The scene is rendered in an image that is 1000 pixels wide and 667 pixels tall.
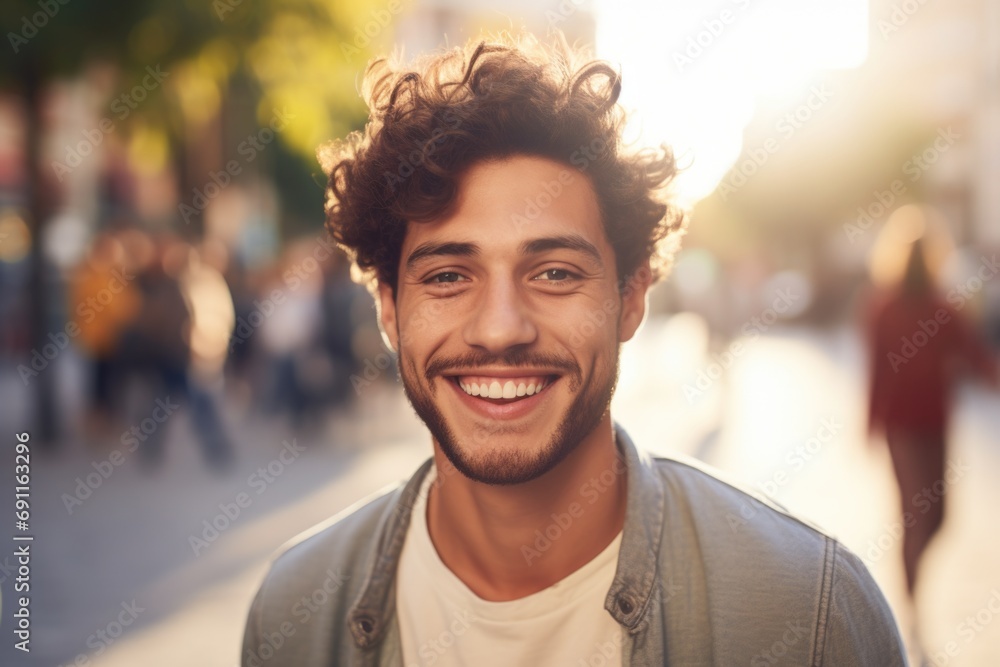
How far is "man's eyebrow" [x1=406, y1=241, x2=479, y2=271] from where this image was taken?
2.39m

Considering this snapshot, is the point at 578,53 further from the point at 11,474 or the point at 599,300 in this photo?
the point at 11,474

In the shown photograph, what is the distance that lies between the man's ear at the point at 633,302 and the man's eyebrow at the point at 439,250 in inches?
16.9

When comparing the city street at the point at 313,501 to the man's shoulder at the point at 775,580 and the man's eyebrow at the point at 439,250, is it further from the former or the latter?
the man's eyebrow at the point at 439,250

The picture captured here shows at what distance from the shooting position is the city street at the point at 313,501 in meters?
5.41

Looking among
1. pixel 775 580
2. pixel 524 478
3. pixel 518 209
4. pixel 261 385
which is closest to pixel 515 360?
pixel 524 478

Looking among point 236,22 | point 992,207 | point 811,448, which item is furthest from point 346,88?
point 992,207

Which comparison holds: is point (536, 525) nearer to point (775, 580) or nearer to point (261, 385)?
point (775, 580)

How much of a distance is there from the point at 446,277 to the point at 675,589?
0.89 metres

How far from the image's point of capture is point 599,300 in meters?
2.42

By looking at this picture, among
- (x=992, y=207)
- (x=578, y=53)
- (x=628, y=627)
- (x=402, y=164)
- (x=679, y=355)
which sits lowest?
(x=628, y=627)

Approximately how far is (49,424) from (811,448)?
26.0 feet

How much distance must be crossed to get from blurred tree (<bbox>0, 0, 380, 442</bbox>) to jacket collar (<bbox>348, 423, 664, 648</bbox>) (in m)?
8.70

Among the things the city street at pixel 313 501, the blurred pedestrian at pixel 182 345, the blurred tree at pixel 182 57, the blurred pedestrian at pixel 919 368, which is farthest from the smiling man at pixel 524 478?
the blurred tree at pixel 182 57

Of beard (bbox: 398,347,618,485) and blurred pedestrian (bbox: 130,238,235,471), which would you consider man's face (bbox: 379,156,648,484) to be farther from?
blurred pedestrian (bbox: 130,238,235,471)
